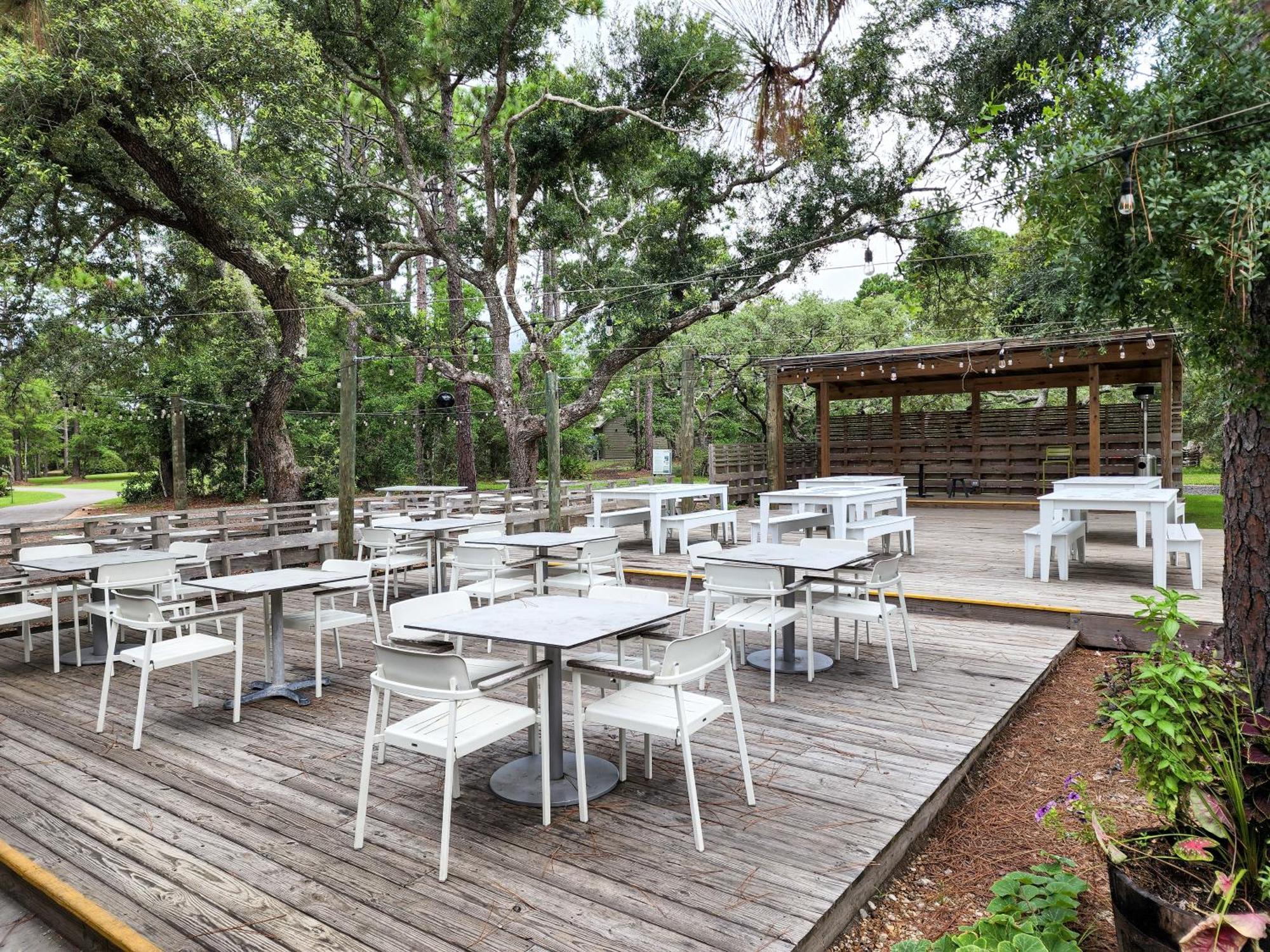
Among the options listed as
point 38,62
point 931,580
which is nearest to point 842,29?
point 931,580

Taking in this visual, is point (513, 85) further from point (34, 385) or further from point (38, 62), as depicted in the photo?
point (34, 385)

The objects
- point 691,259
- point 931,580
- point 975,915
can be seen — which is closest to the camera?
point 975,915

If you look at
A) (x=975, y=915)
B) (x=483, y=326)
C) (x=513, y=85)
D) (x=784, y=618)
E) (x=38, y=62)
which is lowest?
(x=975, y=915)

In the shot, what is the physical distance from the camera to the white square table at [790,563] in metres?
4.47

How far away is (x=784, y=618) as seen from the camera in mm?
4277

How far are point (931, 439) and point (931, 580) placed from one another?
9.52m

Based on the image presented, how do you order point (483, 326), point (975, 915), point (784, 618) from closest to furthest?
point (975, 915)
point (784, 618)
point (483, 326)

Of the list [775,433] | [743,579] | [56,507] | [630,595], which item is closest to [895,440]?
[775,433]

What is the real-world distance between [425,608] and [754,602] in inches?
85.5

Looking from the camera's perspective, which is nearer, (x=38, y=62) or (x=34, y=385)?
(x=38, y=62)

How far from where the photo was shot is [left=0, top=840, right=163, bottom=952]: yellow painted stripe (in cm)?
215

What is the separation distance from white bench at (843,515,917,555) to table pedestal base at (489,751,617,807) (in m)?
4.73

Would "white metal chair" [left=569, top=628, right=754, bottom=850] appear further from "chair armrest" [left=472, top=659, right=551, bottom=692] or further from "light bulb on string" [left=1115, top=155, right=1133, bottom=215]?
"light bulb on string" [left=1115, top=155, right=1133, bottom=215]

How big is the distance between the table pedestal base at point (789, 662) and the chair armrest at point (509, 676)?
2.06 m
